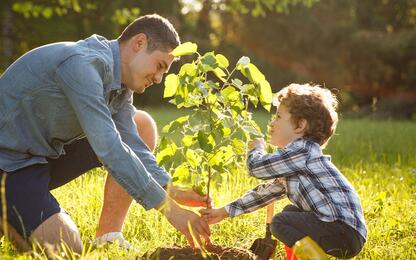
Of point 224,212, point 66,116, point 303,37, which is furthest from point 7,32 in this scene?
point 224,212

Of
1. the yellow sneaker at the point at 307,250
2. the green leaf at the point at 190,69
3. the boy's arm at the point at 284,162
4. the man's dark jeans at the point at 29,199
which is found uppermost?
the green leaf at the point at 190,69

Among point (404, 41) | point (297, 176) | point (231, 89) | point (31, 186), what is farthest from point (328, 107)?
point (404, 41)

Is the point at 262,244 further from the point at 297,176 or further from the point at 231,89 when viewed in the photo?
the point at 231,89

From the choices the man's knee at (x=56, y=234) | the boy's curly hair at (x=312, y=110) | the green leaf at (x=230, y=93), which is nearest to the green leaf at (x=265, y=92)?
the green leaf at (x=230, y=93)

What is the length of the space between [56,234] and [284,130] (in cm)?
121

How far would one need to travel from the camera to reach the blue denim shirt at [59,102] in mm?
2568

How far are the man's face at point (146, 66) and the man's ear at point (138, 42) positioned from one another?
1 cm

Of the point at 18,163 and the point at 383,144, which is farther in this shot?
the point at 383,144

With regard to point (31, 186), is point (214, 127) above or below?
above

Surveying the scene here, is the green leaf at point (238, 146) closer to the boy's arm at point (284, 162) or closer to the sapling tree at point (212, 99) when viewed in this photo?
the sapling tree at point (212, 99)

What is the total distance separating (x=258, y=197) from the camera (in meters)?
3.03

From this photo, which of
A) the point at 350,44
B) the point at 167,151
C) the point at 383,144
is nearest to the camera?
the point at 167,151

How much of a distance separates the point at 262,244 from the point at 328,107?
0.76 meters

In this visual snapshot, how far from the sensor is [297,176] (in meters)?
2.87
